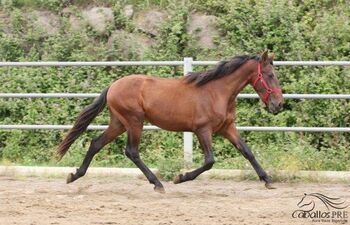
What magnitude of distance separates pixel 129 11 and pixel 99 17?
1.89ft

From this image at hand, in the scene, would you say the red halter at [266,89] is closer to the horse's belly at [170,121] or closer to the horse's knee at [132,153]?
the horse's belly at [170,121]

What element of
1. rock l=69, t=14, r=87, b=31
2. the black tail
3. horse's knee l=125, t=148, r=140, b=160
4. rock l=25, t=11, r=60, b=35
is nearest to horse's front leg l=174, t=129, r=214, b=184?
horse's knee l=125, t=148, r=140, b=160

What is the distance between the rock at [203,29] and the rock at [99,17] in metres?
1.50

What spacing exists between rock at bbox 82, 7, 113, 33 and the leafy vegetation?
121mm

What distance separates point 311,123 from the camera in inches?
426

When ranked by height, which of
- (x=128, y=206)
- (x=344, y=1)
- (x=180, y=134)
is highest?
(x=344, y=1)

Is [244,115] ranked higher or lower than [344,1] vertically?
lower

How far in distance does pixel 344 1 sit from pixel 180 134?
4.34m

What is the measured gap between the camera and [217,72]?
862cm

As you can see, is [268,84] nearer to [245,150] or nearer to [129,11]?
[245,150]

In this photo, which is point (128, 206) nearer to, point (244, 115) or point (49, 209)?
point (49, 209)

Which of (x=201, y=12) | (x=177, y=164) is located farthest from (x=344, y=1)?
(x=177, y=164)

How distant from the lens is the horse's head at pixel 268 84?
28.1 ft

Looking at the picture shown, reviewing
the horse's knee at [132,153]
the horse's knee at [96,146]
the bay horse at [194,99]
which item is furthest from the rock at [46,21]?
the horse's knee at [132,153]
